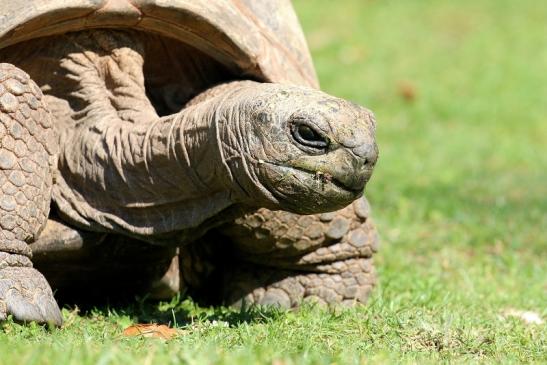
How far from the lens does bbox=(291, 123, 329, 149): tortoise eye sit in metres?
3.03

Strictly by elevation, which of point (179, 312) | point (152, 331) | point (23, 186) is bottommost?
point (179, 312)

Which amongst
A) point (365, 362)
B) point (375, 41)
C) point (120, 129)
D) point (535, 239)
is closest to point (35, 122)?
point (120, 129)

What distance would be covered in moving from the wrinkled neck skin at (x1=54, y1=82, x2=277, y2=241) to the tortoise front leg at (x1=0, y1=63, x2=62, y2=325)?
144 mm

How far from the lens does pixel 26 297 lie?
10.8 ft

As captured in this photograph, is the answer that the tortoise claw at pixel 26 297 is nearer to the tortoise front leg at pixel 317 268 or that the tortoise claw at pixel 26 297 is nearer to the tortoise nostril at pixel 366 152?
the tortoise front leg at pixel 317 268

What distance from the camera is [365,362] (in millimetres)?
2744

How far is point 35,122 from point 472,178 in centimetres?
415

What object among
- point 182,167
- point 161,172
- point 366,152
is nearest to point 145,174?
point 161,172

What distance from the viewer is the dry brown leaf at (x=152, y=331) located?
124 inches

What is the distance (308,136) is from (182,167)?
561mm

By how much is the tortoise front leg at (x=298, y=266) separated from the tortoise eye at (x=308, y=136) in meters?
1.06

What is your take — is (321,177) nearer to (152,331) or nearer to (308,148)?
(308,148)

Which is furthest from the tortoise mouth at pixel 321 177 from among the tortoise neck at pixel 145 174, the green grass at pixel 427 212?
the green grass at pixel 427 212

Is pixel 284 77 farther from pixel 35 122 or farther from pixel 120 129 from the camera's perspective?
pixel 35 122
